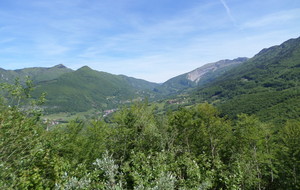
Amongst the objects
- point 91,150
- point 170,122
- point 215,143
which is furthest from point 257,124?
point 91,150

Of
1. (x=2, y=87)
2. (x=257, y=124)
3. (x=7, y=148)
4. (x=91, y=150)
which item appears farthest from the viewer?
(x=257, y=124)

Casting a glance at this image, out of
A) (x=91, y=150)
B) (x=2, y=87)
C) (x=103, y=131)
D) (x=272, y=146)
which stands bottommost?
(x=272, y=146)

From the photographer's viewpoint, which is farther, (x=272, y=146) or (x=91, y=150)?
(x=272, y=146)

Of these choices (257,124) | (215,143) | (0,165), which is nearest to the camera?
(0,165)

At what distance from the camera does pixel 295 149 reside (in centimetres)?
3134

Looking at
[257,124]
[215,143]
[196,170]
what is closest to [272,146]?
[257,124]

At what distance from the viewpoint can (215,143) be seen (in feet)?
108

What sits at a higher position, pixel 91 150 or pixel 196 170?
pixel 196 170

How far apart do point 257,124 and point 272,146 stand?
31.3 ft

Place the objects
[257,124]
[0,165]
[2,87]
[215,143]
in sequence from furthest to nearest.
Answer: [257,124] → [215,143] → [2,87] → [0,165]

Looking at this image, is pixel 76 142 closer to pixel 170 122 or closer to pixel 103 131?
pixel 103 131

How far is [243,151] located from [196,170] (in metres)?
23.3

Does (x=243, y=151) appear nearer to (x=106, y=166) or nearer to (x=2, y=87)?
(x=106, y=166)

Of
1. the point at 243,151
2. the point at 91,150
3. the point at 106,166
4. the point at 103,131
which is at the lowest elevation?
the point at 243,151
